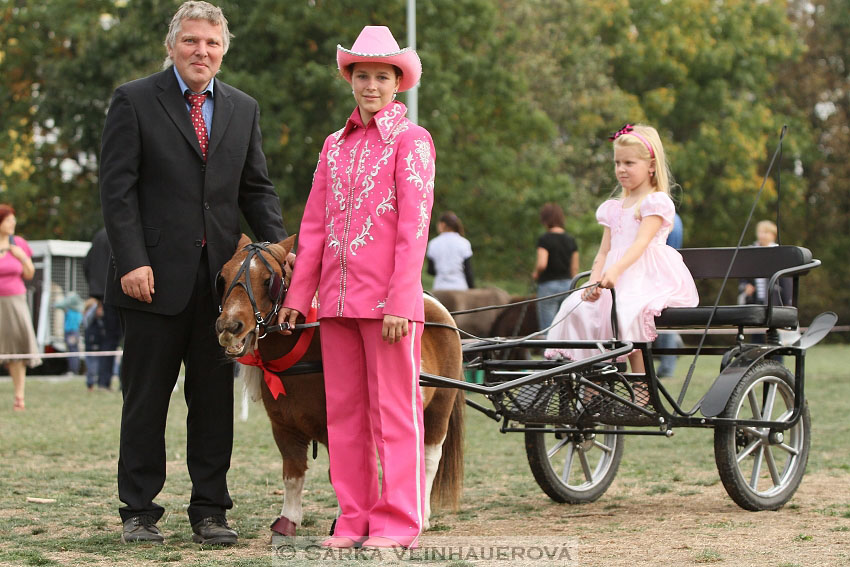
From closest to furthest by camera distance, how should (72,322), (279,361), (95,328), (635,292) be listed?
(279,361) < (635,292) < (95,328) < (72,322)

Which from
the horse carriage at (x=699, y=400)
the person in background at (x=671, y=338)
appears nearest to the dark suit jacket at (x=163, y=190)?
the horse carriage at (x=699, y=400)

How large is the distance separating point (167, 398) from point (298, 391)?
25.1 inches

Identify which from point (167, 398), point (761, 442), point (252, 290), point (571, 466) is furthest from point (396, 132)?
point (761, 442)

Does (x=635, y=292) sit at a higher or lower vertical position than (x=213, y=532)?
higher

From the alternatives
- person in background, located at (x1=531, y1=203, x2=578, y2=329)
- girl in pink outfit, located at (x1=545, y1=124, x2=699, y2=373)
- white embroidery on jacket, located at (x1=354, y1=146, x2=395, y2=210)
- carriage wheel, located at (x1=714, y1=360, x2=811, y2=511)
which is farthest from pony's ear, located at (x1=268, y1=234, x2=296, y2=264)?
person in background, located at (x1=531, y1=203, x2=578, y2=329)

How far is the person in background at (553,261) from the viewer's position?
14375 millimetres

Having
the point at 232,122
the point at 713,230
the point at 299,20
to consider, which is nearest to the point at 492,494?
the point at 232,122

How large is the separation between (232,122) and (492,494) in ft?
9.34

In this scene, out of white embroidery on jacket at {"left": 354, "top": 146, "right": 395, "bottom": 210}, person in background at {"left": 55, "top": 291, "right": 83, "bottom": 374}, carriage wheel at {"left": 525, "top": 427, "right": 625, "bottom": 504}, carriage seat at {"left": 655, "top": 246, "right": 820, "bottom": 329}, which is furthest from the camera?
person in background at {"left": 55, "top": 291, "right": 83, "bottom": 374}

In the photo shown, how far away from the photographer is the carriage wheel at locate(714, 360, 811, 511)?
641cm

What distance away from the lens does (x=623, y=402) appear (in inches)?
245

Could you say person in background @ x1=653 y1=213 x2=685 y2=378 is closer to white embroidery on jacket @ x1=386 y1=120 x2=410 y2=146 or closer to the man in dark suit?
white embroidery on jacket @ x1=386 y1=120 x2=410 y2=146

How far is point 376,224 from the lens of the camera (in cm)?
508

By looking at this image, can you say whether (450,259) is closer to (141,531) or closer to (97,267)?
(97,267)
